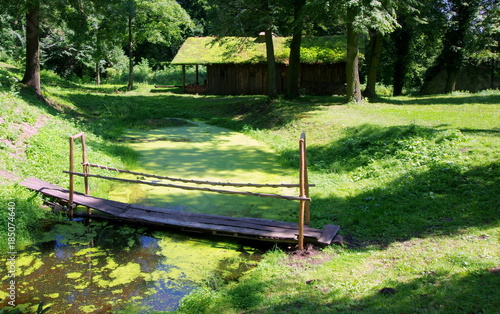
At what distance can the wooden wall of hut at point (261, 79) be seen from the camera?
1129 inches

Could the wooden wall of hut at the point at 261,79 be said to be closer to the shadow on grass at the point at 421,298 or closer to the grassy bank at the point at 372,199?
the grassy bank at the point at 372,199

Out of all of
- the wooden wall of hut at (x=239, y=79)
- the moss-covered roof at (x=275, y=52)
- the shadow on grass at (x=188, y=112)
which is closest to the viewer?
the shadow on grass at (x=188, y=112)

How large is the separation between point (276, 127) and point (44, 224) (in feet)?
35.7

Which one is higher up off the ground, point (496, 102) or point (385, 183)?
point (496, 102)

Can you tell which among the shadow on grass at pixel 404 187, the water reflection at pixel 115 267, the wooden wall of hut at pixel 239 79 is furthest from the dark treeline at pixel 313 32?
the water reflection at pixel 115 267

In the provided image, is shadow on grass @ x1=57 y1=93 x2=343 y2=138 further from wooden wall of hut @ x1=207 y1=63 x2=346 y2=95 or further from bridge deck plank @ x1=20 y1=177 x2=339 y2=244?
bridge deck plank @ x1=20 y1=177 x2=339 y2=244

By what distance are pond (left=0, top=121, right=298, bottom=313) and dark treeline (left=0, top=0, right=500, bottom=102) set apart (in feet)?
31.4

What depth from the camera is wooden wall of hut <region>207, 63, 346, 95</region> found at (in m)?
28.7

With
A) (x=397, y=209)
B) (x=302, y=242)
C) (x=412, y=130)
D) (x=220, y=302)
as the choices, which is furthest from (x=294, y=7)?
(x=220, y=302)

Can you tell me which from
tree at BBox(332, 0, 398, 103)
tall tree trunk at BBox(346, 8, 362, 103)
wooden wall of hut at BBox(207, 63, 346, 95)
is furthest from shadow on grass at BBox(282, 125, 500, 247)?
wooden wall of hut at BBox(207, 63, 346, 95)

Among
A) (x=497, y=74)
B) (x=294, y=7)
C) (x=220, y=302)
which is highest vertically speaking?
(x=294, y=7)

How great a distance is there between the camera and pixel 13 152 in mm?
10031

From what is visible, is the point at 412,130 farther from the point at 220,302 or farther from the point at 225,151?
the point at 220,302

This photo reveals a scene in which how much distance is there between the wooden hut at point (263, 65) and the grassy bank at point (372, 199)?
35.0 feet
